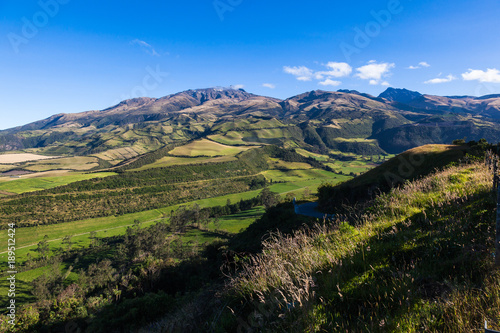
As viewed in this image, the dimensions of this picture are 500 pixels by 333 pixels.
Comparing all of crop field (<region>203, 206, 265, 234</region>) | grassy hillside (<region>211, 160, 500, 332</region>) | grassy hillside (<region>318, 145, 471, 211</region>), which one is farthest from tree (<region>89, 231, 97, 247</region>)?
grassy hillside (<region>211, 160, 500, 332</region>)

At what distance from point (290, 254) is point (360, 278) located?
65.0 inches

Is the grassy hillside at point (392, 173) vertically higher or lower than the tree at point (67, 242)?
higher

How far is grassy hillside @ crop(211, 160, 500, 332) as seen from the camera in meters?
2.74

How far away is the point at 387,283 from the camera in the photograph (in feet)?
12.0

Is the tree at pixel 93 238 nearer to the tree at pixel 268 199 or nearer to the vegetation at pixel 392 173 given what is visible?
the tree at pixel 268 199

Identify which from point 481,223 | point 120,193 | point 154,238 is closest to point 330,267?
point 481,223

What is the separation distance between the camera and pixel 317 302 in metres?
3.56

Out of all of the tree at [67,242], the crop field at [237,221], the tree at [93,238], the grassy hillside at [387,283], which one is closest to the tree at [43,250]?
the tree at [67,242]

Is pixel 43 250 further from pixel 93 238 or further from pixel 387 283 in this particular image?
pixel 387 283

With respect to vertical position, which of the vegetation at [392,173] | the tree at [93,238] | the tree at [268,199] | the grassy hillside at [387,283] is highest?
the grassy hillside at [387,283]

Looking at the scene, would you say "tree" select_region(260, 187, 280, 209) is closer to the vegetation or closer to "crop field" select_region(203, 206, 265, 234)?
"crop field" select_region(203, 206, 265, 234)

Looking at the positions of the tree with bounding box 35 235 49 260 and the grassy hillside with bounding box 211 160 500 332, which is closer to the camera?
the grassy hillside with bounding box 211 160 500 332

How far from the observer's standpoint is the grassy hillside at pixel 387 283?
274cm

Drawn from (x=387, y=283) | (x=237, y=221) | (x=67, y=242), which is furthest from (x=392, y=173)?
(x=67, y=242)
